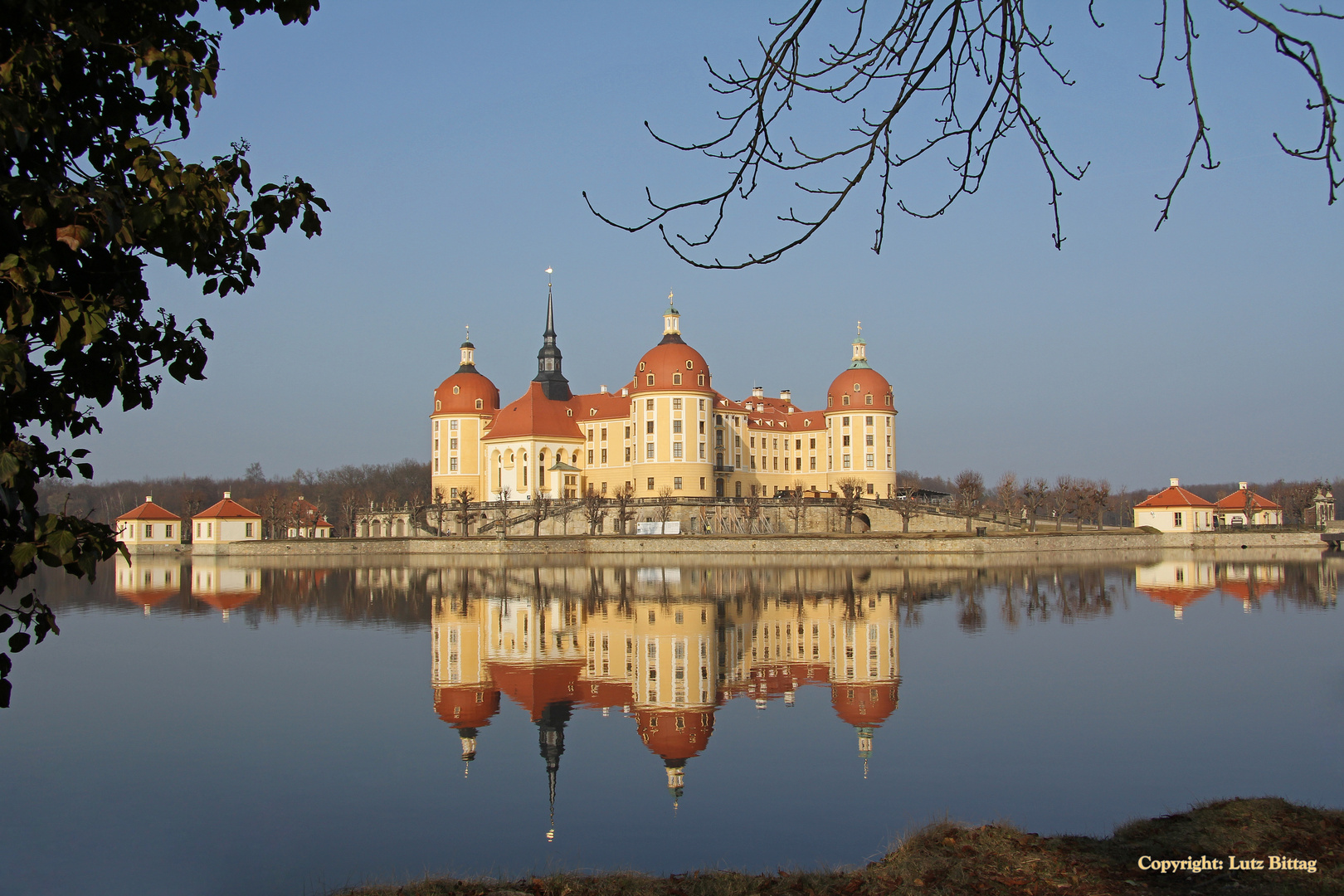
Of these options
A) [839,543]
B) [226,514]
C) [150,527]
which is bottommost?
[839,543]

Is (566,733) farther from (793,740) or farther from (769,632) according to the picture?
(769,632)

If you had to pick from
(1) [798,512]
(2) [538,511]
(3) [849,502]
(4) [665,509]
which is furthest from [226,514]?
(3) [849,502]

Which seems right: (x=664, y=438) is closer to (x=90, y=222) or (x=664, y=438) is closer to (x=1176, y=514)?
(x=1176, y=514)

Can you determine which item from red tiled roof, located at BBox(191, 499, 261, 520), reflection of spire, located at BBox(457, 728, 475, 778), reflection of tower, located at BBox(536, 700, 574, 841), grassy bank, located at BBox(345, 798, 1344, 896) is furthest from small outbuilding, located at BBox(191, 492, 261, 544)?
grassy bank, located at BBox(345, 798, 1344, 896)

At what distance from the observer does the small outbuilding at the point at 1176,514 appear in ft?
197

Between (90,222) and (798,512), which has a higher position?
(90,222)

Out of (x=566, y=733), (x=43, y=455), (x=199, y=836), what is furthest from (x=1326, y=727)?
(x=43, y=455)

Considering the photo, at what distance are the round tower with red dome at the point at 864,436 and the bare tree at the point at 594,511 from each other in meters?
16.3

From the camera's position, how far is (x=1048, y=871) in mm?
5945

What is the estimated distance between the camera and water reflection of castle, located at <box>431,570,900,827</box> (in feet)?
45.1

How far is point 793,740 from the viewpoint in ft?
40.1

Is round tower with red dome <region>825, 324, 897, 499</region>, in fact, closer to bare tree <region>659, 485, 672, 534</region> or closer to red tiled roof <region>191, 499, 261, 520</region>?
bare tree <region>659, 485, 672, 534</region>

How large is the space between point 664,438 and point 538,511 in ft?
28.9

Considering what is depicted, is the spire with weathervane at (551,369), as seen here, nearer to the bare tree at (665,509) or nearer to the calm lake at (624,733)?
the bare tree at (665,509)
